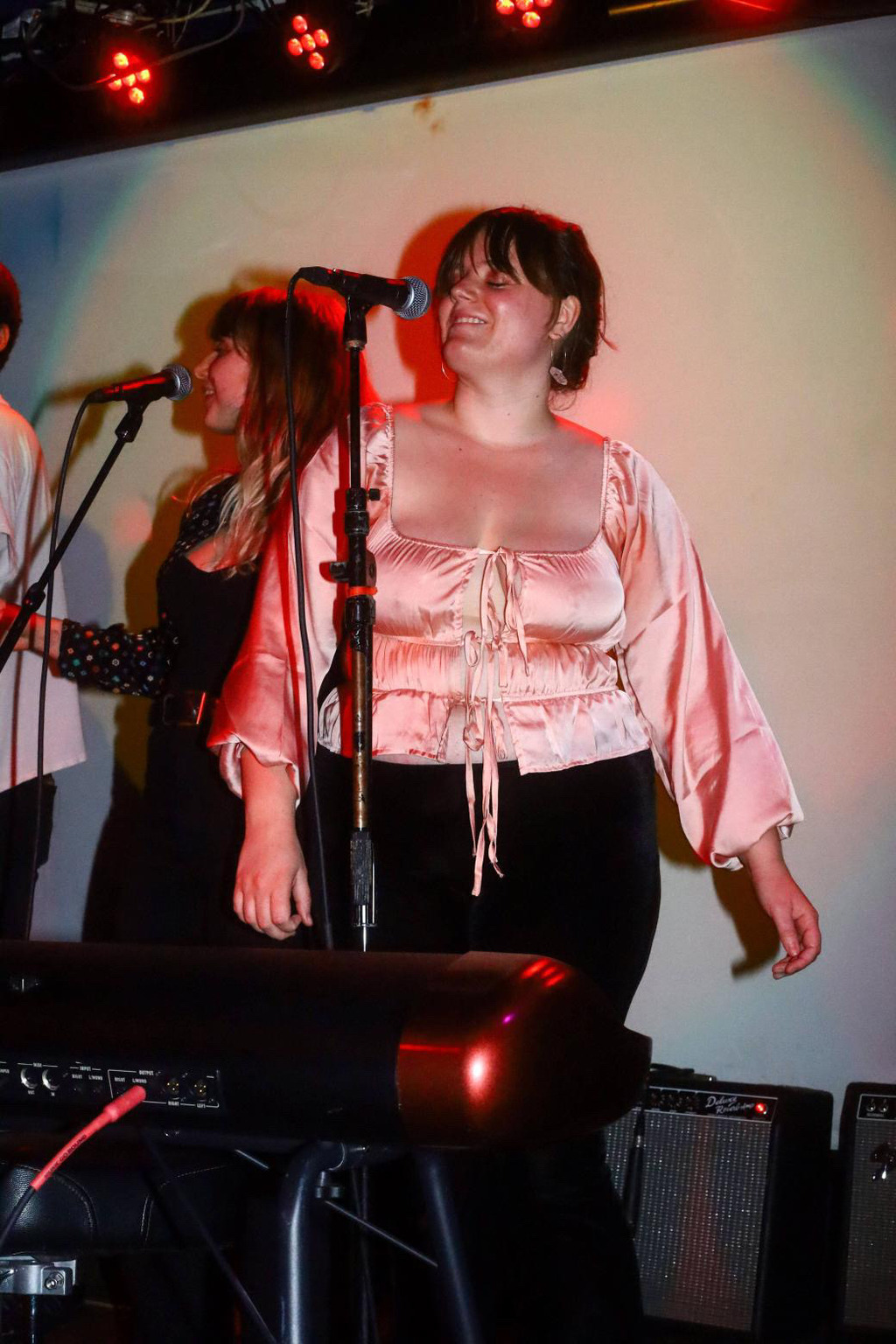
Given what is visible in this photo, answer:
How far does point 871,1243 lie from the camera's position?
6.81 ft

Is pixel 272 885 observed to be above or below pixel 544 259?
below

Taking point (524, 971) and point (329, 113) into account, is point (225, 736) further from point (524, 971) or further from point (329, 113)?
point (329, 113)

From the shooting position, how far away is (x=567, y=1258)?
1.38 metres

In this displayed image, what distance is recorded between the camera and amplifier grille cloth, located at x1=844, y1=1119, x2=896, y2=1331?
2.05 m

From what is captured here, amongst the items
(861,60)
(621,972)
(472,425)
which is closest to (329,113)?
(861,60)

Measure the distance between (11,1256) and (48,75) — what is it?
2998mm

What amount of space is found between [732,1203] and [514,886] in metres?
0.96

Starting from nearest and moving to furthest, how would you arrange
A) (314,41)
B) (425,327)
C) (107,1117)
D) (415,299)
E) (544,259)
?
(107,1117) < (415,299) < (544,259) < (314,41) < (425,327)

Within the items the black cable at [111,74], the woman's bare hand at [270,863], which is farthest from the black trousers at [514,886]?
the black cable at [111,74]

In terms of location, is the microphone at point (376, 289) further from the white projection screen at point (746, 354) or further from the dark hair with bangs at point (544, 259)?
the white projection screen at point (746, 354)

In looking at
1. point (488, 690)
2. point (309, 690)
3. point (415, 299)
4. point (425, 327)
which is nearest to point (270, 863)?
point (309, 690)

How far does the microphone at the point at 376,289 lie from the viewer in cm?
154

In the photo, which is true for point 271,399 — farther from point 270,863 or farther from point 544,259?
point 270,863

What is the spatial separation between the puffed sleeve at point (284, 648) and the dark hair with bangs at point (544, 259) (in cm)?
31
